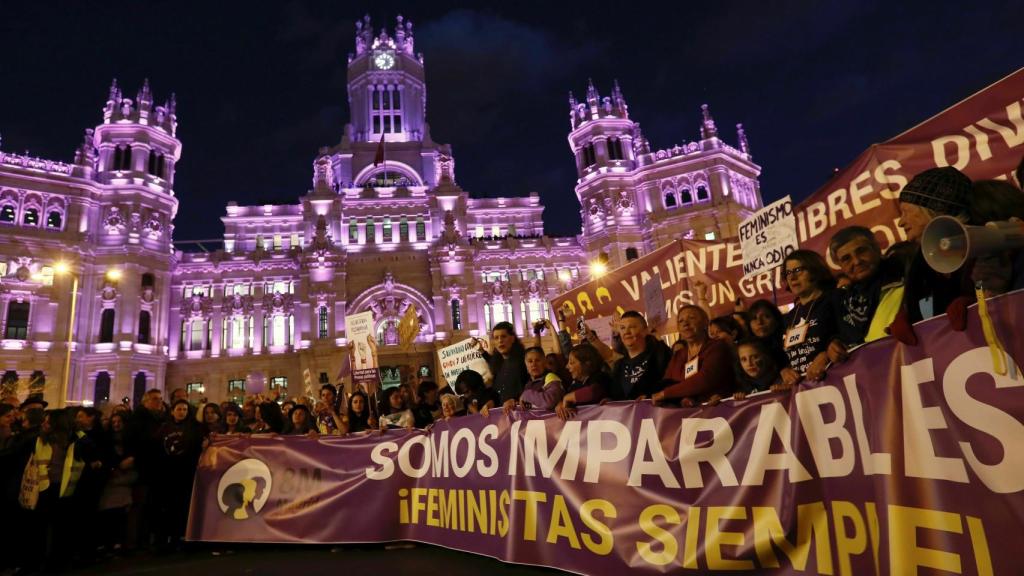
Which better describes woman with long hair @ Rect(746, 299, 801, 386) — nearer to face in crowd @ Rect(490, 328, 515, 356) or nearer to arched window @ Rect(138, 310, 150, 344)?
face in crowd @ Rect(490, 328, 515, 356)

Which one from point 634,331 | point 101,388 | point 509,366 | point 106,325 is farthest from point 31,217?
point 634,331

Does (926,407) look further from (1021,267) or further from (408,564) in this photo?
(408,564)

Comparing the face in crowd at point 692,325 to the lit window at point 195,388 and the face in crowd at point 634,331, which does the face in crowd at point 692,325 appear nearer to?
the face in crowd at point 634,331

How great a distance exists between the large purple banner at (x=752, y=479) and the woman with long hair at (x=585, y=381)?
0.14 m

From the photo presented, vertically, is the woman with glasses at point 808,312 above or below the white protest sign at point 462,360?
below

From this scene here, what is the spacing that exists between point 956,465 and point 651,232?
44631mm

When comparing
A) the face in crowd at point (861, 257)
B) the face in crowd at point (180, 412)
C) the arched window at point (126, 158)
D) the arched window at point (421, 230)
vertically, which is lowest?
the face in crowd at point (180, 412)

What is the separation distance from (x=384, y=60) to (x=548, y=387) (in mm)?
63984

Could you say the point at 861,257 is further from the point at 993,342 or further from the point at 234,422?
the point at 234,422

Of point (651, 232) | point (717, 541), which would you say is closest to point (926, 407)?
Answer: point (717, 541)

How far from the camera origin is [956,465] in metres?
3.10

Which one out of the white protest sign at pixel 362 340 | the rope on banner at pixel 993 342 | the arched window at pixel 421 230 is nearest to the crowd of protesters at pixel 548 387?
the rope on banner at pixel 993 342

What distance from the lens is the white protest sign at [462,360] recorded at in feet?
32.4

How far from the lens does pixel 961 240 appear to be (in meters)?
2.93
